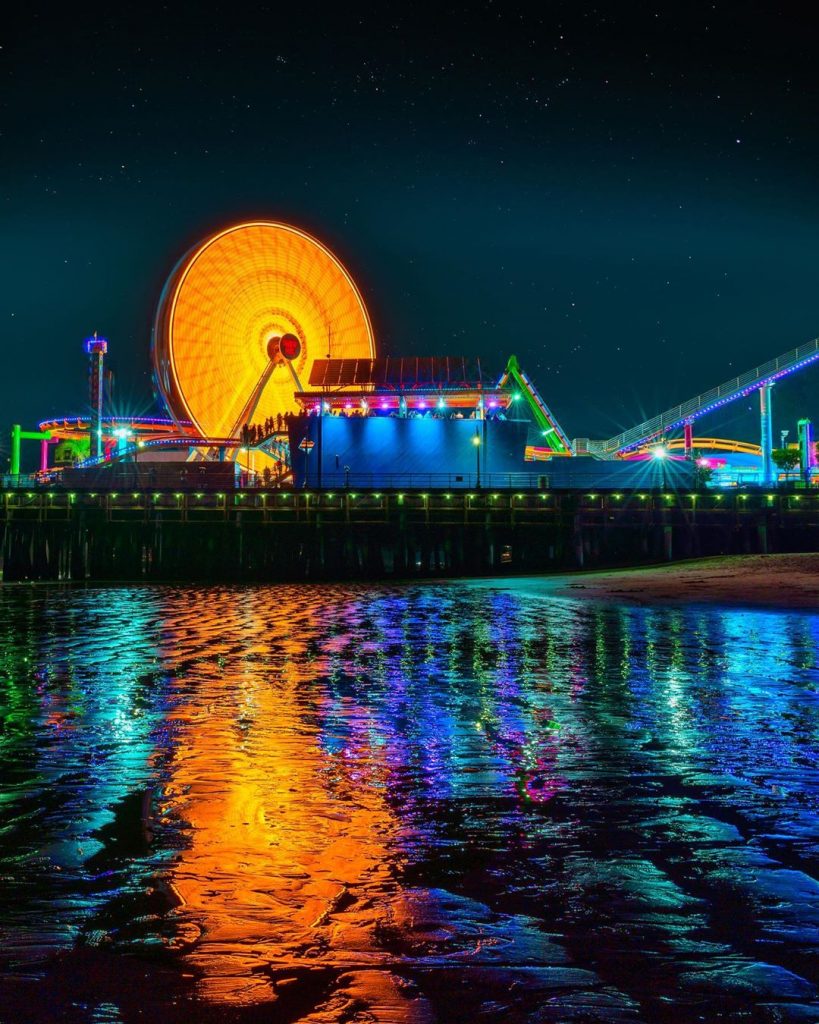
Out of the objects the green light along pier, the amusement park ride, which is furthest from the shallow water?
the amusement park ride

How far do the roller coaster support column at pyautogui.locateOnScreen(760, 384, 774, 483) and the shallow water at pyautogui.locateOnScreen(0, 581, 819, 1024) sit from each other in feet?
220

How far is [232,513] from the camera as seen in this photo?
5147 cm

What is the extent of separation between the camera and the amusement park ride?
7406cm

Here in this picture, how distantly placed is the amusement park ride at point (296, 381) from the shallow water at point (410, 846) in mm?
59495

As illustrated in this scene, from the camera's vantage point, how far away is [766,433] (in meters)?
79.4

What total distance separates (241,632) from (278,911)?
16.1m

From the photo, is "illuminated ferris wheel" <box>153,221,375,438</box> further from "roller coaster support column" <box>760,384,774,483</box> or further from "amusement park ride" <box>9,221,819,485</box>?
"roller coaster support column" <box>760,384,774,483</box>

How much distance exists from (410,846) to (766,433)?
79.4 metres

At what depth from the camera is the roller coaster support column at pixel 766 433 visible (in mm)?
77188

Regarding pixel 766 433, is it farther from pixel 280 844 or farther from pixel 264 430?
pixel 280 844

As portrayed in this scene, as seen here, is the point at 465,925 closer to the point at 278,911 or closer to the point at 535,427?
Answer: the point at 278,911

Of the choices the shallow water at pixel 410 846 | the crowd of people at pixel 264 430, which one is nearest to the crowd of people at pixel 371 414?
the crowd of people at pixel 264 430

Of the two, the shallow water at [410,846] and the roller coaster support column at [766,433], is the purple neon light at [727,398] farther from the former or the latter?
the shallow water at [410,846]

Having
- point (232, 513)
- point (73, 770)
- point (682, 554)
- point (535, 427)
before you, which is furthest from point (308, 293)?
point (73, 770)
